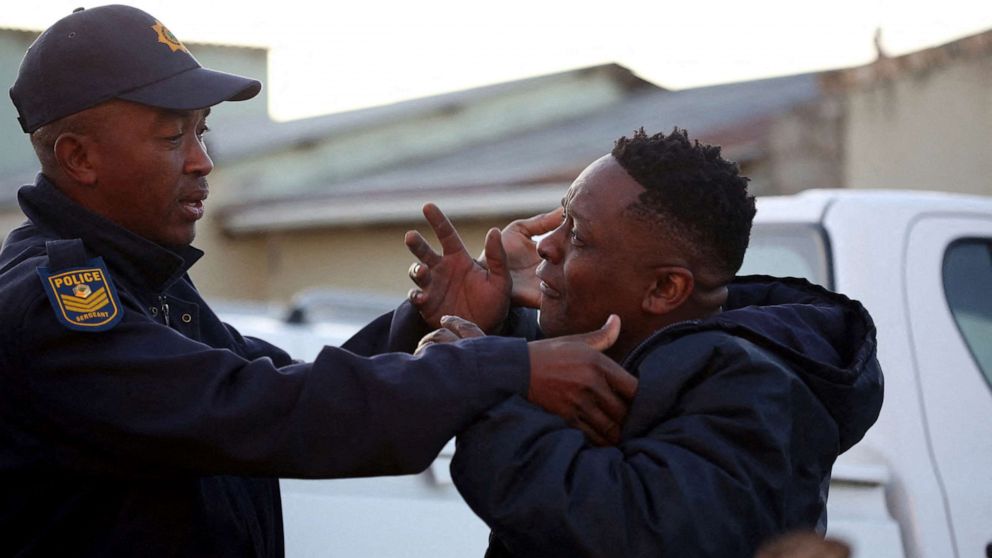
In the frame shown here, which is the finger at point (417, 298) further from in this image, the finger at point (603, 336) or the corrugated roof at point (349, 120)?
the corrugated roof at point (349, 120)

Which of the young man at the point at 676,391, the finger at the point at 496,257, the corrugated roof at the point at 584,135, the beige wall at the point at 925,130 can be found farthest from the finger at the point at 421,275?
the corrugated roof at the point at 584,135

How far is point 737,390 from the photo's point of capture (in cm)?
223

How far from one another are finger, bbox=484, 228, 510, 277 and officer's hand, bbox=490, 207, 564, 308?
58mm

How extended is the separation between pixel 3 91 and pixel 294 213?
33.5ft

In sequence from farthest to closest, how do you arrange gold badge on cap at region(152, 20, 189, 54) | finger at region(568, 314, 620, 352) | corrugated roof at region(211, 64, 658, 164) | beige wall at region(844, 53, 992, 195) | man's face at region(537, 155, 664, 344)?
corrugated roof at region(211, 64, 658, 164), beige wall at region(844, 53, 992, 195), gold badge on cap at region(152, 20, 189, 54), man's face at region(537, 155, 664, 344), finger at region(568, 314, 620, 352)

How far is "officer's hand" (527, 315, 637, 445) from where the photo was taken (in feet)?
7.55

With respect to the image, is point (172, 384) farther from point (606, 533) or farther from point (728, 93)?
point (728, 93)

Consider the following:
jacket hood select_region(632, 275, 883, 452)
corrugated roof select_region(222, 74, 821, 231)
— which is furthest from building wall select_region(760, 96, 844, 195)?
jacket hood select_region(632, 275, 883, 452)

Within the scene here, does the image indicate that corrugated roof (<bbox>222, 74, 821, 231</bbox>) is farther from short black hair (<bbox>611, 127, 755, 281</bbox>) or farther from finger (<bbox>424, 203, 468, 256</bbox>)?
short black hair (<bbox>611, 127, 755, 281</bbox>)

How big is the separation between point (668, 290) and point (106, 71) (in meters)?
1.07

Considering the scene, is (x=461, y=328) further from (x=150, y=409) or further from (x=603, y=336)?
(x=150, y=409)

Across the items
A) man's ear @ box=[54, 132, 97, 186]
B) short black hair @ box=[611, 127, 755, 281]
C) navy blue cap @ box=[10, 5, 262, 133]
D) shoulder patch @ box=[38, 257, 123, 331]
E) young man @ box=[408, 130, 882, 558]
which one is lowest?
young man @ box=[408, 130, 882, 558]

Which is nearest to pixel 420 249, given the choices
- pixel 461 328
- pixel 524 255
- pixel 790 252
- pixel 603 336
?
pixel 524 255

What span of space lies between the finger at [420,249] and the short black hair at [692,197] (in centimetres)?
54
